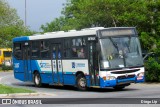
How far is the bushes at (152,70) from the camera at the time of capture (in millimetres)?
27467

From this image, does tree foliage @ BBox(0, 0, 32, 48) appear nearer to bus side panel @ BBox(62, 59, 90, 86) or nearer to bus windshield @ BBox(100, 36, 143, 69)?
bus side panel @ BBox(62, 59, 90, 86)

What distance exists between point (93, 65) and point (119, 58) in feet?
4.08

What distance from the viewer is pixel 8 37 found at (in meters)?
62.9

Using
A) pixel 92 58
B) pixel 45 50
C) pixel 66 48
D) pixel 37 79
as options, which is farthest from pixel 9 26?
pixel 92 58

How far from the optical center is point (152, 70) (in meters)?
27.9

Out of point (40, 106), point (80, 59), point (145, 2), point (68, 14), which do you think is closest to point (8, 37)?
point (68, 14)

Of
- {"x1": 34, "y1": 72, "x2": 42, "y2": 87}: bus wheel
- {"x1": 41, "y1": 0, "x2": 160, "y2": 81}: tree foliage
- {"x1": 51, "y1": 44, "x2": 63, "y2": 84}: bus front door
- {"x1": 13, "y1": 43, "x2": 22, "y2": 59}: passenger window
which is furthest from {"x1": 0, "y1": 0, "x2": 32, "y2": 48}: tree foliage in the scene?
{"x1": 51, "y1": 44, "x2": 63, "y2": 84}: bus front door

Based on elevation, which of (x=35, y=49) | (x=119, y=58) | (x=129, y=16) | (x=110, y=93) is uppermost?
(x=129, y=16)

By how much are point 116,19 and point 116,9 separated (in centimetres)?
72

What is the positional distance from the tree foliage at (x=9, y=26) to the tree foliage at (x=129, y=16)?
26127 millimetres

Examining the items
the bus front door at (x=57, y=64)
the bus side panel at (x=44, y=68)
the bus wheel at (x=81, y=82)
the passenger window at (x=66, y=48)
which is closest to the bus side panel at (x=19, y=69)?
the bus side panel at (x=44, y=68)

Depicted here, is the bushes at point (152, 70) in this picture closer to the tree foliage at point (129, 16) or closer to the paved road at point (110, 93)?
the tree foliage at point (129, 16)

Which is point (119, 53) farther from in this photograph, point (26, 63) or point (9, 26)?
point (9, 26)

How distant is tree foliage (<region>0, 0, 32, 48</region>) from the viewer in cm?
6288
